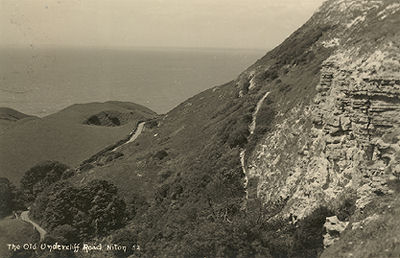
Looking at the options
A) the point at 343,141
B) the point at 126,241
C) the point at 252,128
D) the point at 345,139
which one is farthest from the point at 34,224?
the point at 345,139

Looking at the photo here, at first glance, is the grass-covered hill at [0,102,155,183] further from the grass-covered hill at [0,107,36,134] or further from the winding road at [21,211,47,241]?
the winding road at [21,211,47,241]

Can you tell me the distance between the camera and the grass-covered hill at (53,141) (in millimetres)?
87312

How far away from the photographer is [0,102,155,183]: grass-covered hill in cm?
8731

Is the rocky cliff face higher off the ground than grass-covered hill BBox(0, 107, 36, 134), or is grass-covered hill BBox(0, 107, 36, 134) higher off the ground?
the rocky cliff face

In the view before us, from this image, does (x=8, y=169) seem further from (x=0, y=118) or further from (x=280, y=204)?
(x=280, y=204)

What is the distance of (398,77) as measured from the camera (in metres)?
24.0

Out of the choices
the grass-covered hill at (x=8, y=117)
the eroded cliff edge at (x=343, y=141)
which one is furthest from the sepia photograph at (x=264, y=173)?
the grass-covered hill at (x=8, y=117)

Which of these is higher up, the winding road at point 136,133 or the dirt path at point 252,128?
the dirt path at point 252,128

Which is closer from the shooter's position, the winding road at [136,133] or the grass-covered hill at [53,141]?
the grass-covered hill at [53,141]

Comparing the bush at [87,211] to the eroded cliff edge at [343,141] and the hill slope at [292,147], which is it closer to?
the hill slope at [292,147]

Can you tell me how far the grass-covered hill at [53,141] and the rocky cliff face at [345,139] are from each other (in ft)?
200

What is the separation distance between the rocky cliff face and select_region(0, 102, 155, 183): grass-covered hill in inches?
2398

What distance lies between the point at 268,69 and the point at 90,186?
3160cm

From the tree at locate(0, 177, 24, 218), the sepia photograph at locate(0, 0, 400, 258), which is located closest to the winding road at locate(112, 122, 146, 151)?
the sepia photograph at locate(0, 0, 400, 258)
